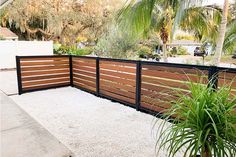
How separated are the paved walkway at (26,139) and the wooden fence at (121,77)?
1623mm

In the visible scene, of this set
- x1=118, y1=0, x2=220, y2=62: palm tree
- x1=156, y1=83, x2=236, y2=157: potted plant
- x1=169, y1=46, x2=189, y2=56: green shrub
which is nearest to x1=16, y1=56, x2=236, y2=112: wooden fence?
x1=118, y1=0, x2=220, y2=62: palm tree

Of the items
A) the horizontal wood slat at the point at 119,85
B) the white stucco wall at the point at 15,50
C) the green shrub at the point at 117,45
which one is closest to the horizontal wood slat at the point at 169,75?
the horizontal wood slat at the point at 119,85

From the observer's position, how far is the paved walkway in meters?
2.68

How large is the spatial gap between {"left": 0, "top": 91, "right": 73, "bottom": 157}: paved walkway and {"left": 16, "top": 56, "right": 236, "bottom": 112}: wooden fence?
1.62 metres

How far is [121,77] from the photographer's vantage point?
479 centimetres

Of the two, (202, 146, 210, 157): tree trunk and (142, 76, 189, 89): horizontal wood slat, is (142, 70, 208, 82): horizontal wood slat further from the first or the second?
(202, 146, 210, 157): tree trunk

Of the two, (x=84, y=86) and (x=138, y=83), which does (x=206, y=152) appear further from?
(x=84, y=86)

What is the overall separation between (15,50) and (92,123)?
915 cm

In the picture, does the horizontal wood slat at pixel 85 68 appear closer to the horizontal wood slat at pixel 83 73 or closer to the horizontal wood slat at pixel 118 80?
the horizontal wood slat at pixel 83 73

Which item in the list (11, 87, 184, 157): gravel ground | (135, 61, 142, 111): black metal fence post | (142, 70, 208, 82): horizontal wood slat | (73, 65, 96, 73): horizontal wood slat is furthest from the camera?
(73, 65, 96, 73): horizontal wood slat

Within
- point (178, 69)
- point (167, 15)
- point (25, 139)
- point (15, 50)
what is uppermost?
point (167, 15)

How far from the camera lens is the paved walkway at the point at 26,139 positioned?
2680 millimetres

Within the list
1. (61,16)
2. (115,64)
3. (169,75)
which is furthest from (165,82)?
(61,16)

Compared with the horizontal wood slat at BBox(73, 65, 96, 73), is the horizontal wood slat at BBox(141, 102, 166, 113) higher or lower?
lower
